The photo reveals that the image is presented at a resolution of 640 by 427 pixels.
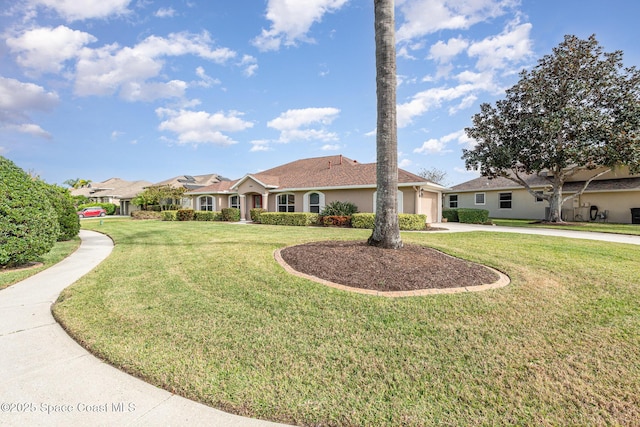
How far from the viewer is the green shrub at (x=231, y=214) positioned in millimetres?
23325

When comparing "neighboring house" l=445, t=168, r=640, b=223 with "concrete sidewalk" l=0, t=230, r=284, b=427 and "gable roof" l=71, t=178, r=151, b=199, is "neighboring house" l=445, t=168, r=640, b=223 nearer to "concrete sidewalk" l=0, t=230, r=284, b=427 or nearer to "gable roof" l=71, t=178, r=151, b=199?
"concrete sidewalk" l=0, t=230, r=284, b=427

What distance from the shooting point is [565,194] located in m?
22.1

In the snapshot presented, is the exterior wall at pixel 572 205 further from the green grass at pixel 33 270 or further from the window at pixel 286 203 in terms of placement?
the green grass at pixel 33 270

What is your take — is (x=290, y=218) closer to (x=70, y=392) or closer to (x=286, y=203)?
(x=286, y=203)

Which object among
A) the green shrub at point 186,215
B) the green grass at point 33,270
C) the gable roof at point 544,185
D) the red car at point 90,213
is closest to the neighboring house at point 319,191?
the green shrub at point 186,215

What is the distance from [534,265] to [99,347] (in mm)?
7749

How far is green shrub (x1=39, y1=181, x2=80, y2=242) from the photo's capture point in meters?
11.9

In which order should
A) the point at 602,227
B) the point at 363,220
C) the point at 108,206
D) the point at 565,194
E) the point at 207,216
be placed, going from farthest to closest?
1. the point at 108,206
2. the point at 207,216
3. the point at 565,194
4. the point at 363,220
5. the point at 602,227

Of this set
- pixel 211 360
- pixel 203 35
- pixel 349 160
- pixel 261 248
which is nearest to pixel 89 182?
pixel 349 160

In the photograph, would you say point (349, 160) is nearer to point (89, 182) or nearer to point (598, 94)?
point (598, 94)

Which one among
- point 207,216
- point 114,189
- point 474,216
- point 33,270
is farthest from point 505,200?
point 114,189

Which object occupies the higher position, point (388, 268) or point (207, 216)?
point (207, 216)

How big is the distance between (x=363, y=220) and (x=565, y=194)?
1725cm

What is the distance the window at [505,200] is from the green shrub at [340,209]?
15160 mm
